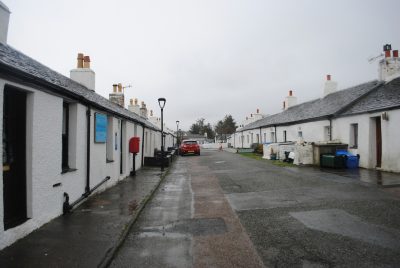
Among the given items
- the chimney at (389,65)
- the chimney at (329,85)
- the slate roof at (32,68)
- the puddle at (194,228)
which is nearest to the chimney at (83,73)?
the slate roof at (32,68)

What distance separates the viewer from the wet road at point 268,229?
4395 millimetres

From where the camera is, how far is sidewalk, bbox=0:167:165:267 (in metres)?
4.17

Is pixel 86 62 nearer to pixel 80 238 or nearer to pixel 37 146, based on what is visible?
pixel 37 146

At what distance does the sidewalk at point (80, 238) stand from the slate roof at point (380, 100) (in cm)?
1358

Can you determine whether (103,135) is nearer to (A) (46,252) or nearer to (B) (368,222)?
(A) (46,252)

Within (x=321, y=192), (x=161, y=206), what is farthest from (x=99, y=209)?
(x=321, y=192)

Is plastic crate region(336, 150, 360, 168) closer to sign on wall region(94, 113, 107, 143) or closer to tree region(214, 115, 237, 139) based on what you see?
sign on wall region(94, 113, 107, 143)

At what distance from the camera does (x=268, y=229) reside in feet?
19.1

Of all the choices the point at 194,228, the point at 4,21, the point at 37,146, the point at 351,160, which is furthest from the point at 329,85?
the point at 37,146

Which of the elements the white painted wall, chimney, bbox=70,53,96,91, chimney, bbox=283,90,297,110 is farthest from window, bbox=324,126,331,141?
the white painted wall

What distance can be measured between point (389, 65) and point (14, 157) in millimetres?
22064

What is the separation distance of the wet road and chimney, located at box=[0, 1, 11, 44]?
18.0 feet

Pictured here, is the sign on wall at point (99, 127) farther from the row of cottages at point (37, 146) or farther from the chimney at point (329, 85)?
the chimney at point (329, 85)

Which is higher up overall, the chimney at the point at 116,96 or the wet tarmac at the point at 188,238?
the chimney at the point at 116,96
